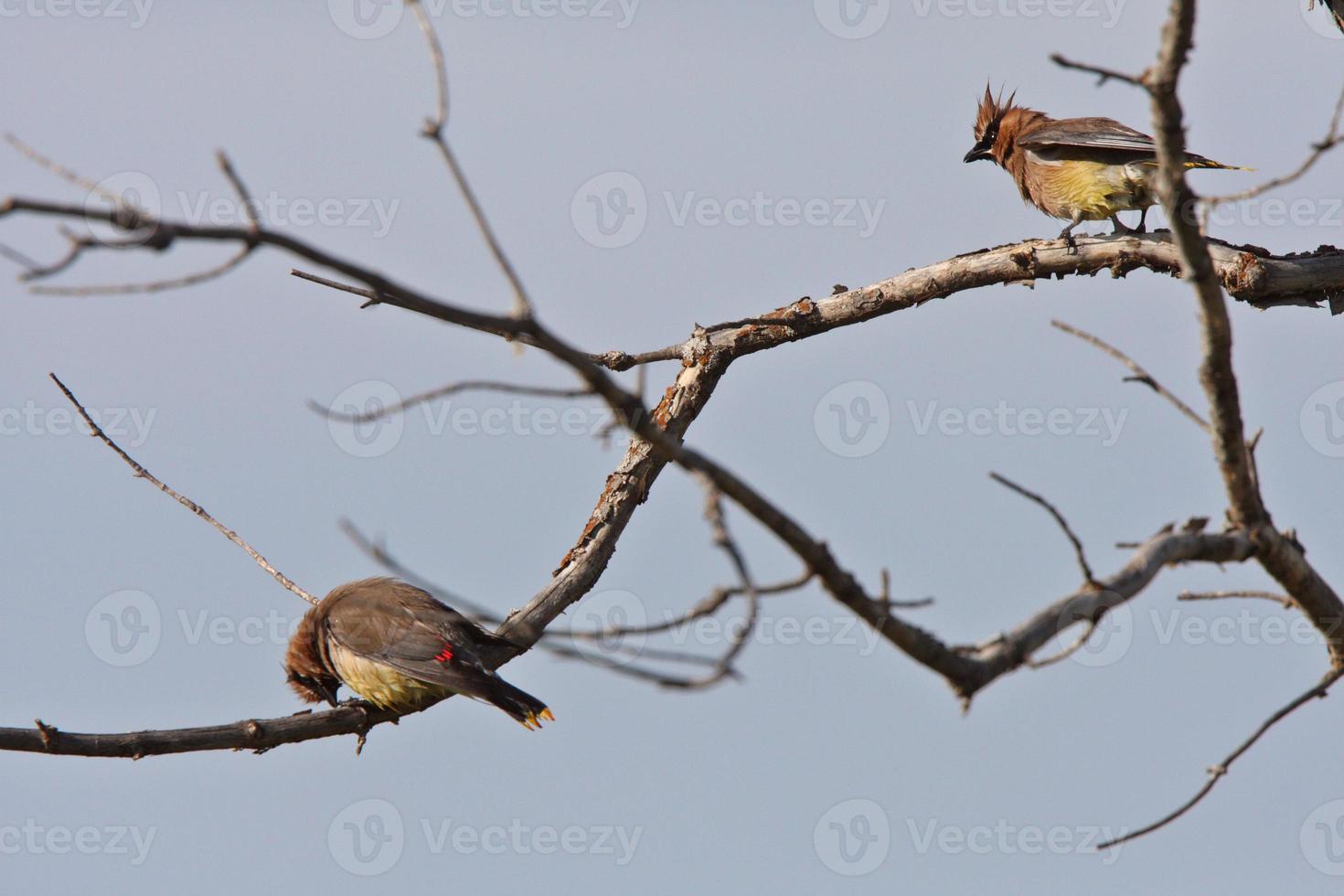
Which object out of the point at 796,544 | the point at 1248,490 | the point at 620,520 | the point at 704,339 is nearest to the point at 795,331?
the point at 704,339

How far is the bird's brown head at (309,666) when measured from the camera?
21.1 ft

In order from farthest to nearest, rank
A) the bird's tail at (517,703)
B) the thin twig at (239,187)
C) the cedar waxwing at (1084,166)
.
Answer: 1. the cedar waxwing at (1084,166)
2. the bird's tail at (517,703)
3. the thin twig at (239,187)

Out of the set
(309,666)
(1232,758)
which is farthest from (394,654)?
(1232,758)

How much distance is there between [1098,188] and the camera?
707 centimetres

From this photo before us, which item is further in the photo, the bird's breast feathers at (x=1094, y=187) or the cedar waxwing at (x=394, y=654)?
the bird's breast feathers at (x=1094, y=187)

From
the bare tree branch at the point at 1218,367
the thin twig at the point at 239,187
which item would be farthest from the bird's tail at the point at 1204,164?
the thin twig at the point at 239,187

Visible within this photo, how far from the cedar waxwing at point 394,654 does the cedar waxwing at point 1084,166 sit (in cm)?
365

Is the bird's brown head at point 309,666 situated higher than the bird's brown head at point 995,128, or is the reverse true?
the bird's brown head at point 995,128

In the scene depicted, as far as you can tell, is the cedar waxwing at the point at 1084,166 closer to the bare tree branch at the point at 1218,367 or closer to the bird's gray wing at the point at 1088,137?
the bird's gray wing at the point at 1088,137

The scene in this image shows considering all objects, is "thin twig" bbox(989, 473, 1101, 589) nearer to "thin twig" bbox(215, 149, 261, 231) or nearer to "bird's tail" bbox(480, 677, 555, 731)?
"thin twig" bbox(215, 149, 261, 231)

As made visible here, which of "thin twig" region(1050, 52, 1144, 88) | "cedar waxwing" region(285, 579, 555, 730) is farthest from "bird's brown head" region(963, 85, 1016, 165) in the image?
"thin twig" region(1050, 52, 1144, 88)

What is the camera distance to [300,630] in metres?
6.49

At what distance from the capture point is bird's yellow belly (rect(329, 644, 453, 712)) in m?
6.04

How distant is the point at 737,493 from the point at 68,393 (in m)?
2.78
